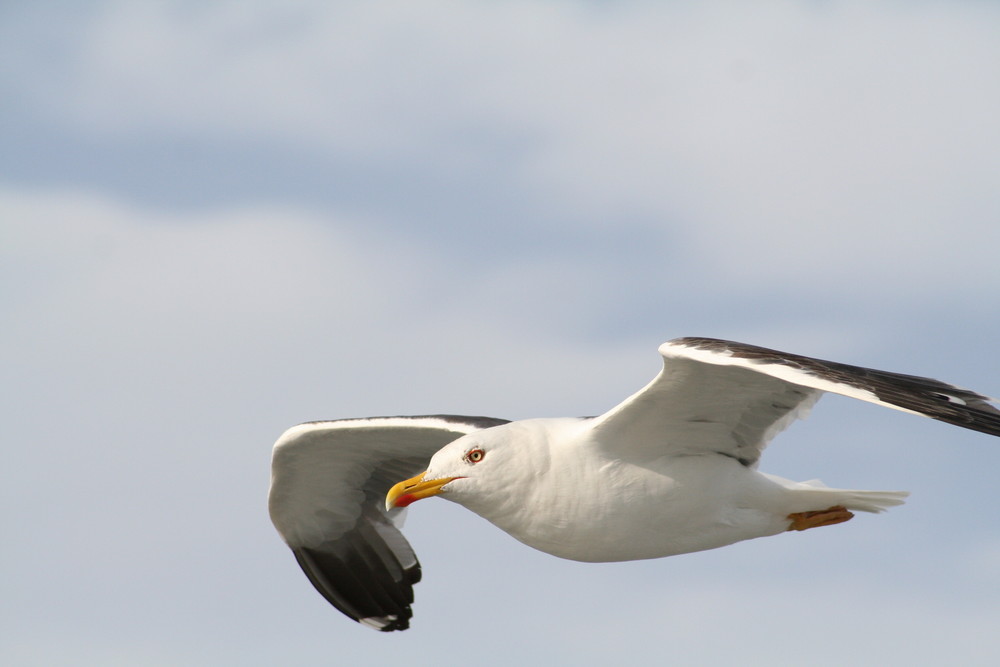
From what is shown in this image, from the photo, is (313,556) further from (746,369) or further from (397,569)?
(746,369)

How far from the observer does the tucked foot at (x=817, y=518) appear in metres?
10.3

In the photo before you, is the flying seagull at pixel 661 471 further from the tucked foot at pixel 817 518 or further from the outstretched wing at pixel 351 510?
the outstretched wing at pixel 351 510

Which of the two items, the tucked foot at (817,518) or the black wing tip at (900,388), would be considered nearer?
the black wing tip at (900,388)

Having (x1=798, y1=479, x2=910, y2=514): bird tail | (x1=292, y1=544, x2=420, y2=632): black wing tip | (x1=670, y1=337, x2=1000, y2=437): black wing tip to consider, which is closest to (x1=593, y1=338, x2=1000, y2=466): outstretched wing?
(x1=670, y1=337, x2=1000, y2=437): black wing tip

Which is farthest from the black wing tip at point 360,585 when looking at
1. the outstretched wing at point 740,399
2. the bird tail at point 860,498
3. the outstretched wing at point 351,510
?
the bird tail at point 860,498

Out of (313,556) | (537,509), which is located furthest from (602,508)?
(313,556)

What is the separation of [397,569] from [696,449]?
4.36 meters

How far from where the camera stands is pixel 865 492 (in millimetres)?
10273

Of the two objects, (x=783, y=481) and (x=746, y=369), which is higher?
(x=746, y=369)

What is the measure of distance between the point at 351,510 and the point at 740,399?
4925 mm

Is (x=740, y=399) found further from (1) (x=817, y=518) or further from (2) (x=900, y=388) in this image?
(1) (x=817, y=518)

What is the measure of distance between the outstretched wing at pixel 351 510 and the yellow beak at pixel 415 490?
1.81m

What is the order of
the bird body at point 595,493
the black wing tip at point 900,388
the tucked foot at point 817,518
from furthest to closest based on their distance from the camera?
the tucked foot at point 817,518
the bird body at point 595,493
the black wing tip at point 900,388

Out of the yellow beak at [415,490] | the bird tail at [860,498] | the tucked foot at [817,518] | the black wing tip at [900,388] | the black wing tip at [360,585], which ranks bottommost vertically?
the black wing tip at [360,585]
